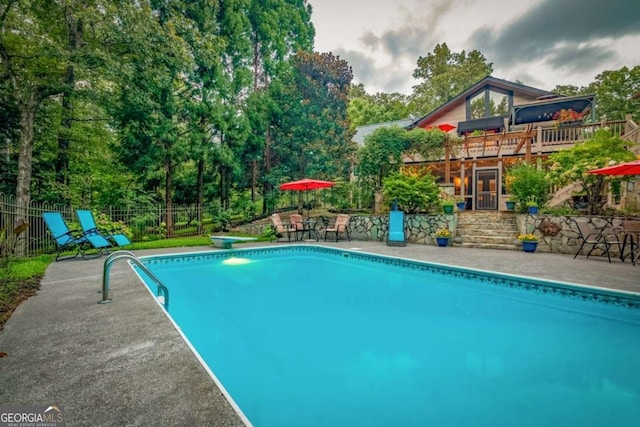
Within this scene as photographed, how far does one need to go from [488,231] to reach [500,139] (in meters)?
5.70

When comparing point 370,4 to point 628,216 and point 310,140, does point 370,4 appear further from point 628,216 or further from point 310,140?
point 628,216

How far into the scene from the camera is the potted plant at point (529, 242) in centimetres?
846

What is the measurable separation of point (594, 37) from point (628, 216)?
1556cm

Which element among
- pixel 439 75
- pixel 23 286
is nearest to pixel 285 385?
pixel 23 286

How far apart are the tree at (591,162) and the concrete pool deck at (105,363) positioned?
545cm

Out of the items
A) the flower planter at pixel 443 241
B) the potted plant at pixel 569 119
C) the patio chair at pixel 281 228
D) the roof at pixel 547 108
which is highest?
the roof at pixel 547 108

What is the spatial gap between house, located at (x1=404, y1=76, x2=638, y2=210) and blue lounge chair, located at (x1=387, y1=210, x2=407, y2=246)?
369 centimetres

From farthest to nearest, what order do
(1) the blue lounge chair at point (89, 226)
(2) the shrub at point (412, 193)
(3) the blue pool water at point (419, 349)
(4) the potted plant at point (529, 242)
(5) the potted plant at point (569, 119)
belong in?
(5) the potted plant at point (569, 119), (2) the shrub at point (412, 193), (4) the potted plant at point (529, 242), (1) the blue lounge chair at point (89, 226), (3) the blue pool water at point (419, 349)

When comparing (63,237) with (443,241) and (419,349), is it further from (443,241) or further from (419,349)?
(443,241)

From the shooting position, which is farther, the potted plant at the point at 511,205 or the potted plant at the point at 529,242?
the potted plant at the point at 511,205

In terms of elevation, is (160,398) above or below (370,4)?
below

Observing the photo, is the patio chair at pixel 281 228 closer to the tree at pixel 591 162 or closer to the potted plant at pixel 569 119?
the tree at pixel 591 162

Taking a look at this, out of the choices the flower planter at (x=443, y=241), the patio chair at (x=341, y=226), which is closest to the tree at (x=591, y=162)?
the flower planter at (x=443, y=241)

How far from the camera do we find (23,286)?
437 centimetres
